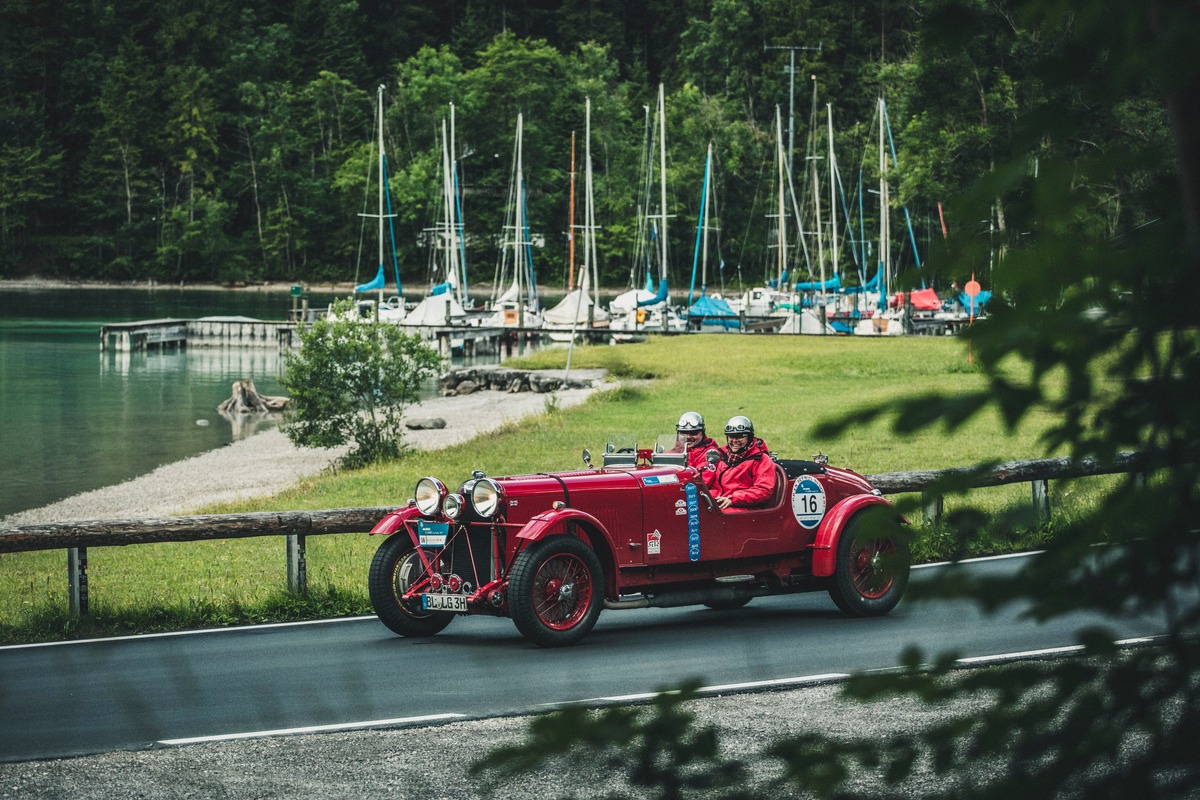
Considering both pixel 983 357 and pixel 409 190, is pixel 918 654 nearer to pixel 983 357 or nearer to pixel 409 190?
pixel 983 357

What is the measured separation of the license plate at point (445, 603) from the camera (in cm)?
1140

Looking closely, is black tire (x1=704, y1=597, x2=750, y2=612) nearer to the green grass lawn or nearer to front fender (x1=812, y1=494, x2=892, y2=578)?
front fender (x1=812, y1=494, x2=892, y2=578)

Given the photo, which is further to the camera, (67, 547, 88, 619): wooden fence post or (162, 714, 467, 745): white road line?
(67, 547, 88, 619): wooden fence post

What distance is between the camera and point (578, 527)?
1179 centimetres

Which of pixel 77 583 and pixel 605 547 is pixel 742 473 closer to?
pixel 605 547

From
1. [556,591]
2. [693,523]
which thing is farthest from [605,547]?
[693,523]

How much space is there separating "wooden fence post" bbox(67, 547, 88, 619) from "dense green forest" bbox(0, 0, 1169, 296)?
9312 cm

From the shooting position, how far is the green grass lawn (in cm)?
277

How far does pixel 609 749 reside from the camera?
237 cm

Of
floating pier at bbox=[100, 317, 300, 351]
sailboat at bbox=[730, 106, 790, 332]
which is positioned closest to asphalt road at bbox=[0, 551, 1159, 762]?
sailboat at bbox=[730, 106, 790, 332]

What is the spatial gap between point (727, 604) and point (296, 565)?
4227 millimetres

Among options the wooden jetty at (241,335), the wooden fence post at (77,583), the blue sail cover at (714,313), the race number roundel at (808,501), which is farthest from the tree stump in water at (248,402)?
the race number roundel at (808,501)

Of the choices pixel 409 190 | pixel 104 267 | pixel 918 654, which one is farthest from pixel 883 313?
pixel 104 267

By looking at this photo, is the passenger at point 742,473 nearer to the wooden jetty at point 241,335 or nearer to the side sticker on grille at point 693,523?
the side sticker on grille at point 693,523
